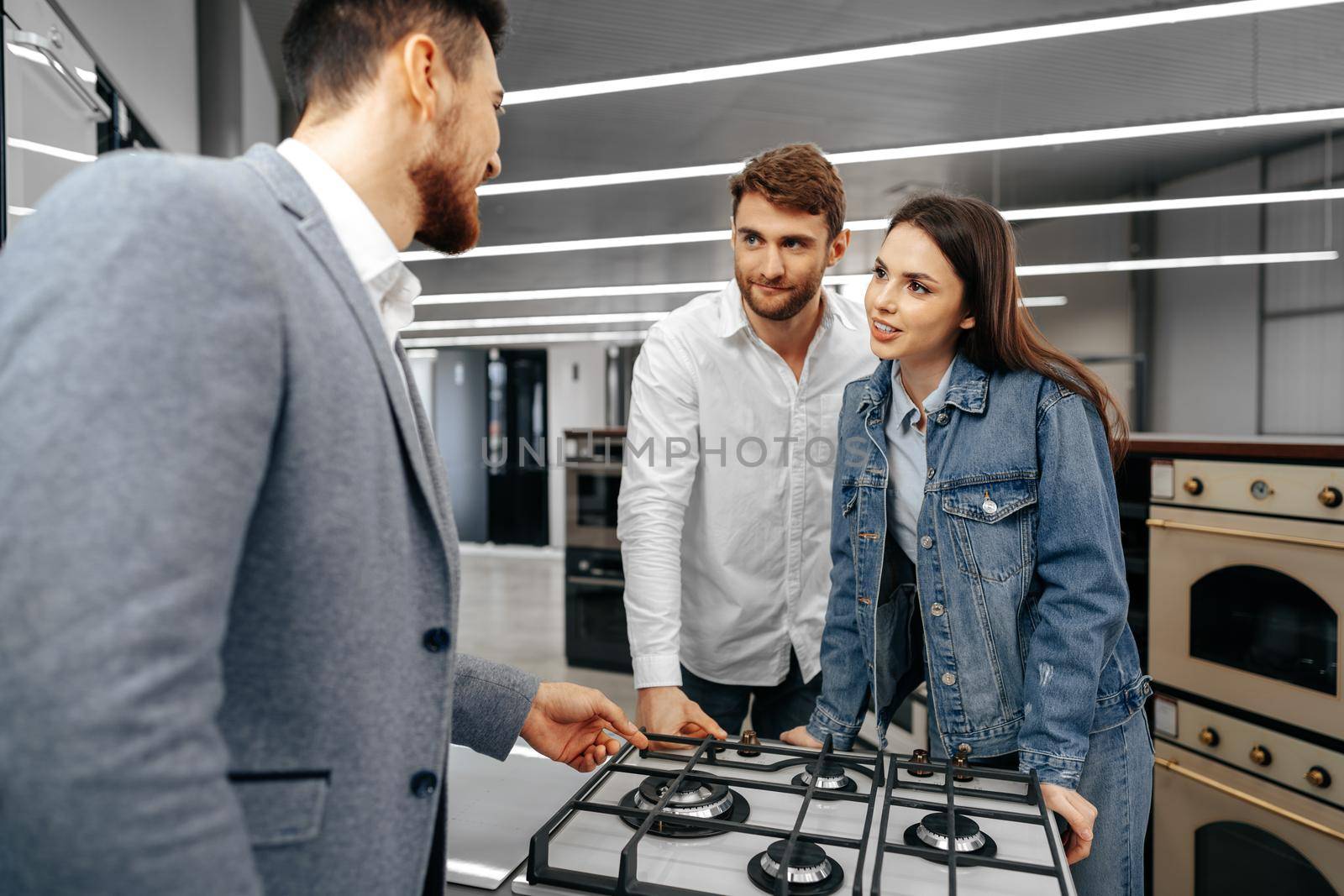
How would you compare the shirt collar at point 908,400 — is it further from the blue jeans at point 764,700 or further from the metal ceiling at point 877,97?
the metal ceiling at point 877,97

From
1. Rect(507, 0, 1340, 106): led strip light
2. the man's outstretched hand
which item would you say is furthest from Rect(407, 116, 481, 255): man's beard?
Rect(507, 0, 1340, 106): led strip light

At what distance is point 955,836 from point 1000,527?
0.51 metres

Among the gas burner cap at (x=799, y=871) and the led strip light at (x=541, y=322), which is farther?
the led strip light at (x=541, y=322)

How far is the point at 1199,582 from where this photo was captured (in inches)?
78.4

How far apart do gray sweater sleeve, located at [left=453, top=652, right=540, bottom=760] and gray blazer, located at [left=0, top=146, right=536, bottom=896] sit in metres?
0.35

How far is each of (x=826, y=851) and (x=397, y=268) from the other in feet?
2.33

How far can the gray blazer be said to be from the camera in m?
0.43

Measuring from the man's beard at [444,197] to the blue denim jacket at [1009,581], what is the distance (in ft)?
2.49

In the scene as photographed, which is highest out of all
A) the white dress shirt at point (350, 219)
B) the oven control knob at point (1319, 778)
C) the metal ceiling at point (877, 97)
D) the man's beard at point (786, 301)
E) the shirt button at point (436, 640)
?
the metal ceiling at point (877, 97)

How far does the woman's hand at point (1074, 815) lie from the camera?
1.05 metres

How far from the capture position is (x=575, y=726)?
111cm

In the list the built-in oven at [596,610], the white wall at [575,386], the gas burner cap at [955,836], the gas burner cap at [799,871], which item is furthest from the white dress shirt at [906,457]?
the white wall at [575,386]

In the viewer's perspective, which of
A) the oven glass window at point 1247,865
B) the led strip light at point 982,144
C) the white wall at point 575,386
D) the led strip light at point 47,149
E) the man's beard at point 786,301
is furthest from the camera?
the white wall at point 575,386

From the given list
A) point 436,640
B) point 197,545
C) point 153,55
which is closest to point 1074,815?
point 436,640
